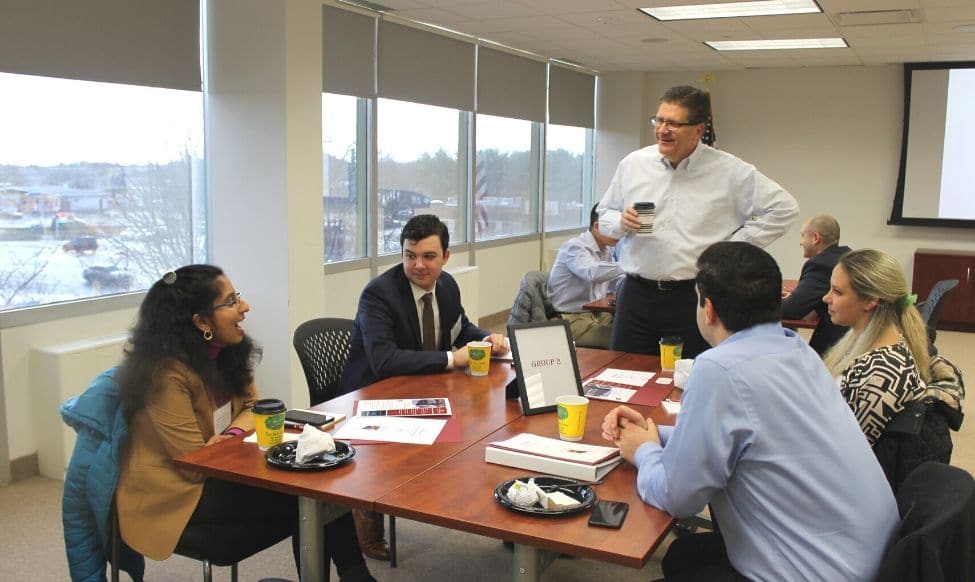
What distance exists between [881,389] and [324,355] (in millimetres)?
1878

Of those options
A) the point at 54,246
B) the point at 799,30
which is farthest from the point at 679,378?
the point at 799,30

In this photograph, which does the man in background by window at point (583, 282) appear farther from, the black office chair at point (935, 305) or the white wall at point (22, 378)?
the white wall at point (22, 378)

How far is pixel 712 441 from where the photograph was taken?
158cm

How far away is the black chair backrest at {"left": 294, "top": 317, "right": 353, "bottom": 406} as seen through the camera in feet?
9.82

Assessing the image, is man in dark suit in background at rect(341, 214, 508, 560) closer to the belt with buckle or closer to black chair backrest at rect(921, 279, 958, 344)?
the belt with buckle

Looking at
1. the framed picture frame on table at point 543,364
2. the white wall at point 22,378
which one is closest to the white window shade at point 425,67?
the white wall at point 22,378

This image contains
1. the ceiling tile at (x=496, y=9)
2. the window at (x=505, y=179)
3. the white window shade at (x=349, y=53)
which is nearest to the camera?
the white window shade at (x=349, y=53)

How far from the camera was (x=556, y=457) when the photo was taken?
193 cm

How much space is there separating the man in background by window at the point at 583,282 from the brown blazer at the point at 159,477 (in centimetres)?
268

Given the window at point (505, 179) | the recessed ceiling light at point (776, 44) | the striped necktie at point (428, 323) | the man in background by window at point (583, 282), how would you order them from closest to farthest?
the striped necktie at point (428, 323) → the man in background by window at point (583, 282) → the recessed ceiling light at point (776, 44) → the window at point (505, 179)

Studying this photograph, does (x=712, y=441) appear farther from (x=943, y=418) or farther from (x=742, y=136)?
(x=742, y=136)

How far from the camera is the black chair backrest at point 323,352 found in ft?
9.82

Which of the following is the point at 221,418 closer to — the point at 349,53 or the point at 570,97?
the point at 349,53

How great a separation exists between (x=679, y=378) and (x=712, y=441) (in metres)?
1.16
